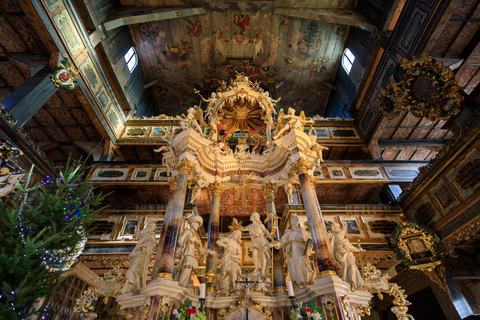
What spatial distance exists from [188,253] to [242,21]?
1425 centimetres

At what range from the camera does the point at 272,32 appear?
15.2 m

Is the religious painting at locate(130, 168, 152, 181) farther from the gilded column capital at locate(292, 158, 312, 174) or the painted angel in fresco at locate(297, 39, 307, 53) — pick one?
the painted angel in fresco at locate(297, 39, 307, 53)

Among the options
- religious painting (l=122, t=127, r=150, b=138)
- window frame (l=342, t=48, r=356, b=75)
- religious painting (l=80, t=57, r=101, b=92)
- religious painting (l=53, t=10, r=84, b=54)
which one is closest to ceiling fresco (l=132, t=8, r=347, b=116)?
window frame (l=342, t=48, r=356, b=75)

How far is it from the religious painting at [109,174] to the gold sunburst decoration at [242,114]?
6.28 metres

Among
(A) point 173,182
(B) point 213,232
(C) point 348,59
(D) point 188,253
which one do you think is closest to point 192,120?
(A) point 173,182

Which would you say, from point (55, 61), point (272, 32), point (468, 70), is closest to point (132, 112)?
point (55, 61)

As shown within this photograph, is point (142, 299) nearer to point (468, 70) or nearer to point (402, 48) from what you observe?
point (402, 48)

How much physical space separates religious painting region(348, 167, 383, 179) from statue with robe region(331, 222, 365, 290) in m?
7.22

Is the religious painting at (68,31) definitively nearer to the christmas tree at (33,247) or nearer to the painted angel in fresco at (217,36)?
the christmas tree at (33,247)

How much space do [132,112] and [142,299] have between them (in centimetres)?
1299

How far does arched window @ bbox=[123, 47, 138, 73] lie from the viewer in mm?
14489

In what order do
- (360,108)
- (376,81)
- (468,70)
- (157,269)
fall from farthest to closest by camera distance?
(360,108) < (376,81) < (468,70) < (157,269)

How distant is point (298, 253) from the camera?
217 inches

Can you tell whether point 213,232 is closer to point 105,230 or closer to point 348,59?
point 105,230
